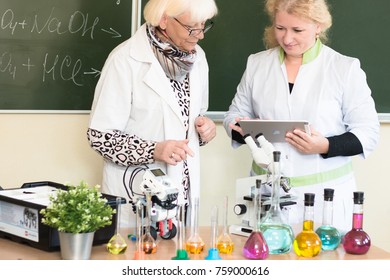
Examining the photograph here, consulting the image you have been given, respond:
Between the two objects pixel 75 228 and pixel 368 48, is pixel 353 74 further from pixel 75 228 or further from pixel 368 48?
pixel 75 228

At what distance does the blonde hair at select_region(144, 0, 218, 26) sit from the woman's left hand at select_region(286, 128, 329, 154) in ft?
1.85

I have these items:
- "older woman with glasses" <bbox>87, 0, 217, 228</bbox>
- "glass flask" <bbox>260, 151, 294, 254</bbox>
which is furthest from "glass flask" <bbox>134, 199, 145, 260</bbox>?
"older woman with glasses" <bbox>87, 0, 217, 228</bbox>

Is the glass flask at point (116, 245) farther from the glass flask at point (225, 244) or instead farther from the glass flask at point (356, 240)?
the glass flask at point (356, 240)

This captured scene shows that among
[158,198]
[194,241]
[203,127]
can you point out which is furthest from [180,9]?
[194,241]

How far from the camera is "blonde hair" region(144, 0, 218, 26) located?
2.55 metres

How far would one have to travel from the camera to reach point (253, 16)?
3.30 metres

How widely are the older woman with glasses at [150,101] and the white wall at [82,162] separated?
2.23 ft

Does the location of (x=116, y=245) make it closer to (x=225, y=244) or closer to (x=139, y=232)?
(x=139, y=232)

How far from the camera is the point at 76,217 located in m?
1.84

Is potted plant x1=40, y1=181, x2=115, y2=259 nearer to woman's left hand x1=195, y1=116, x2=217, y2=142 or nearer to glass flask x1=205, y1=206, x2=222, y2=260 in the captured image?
glass flask x1=205, y1=206, x2=222, y2=260

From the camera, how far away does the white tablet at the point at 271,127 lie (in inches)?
96.7

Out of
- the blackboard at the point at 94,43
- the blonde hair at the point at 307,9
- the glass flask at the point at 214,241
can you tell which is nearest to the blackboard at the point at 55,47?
the blackboard at the point at 94,43
